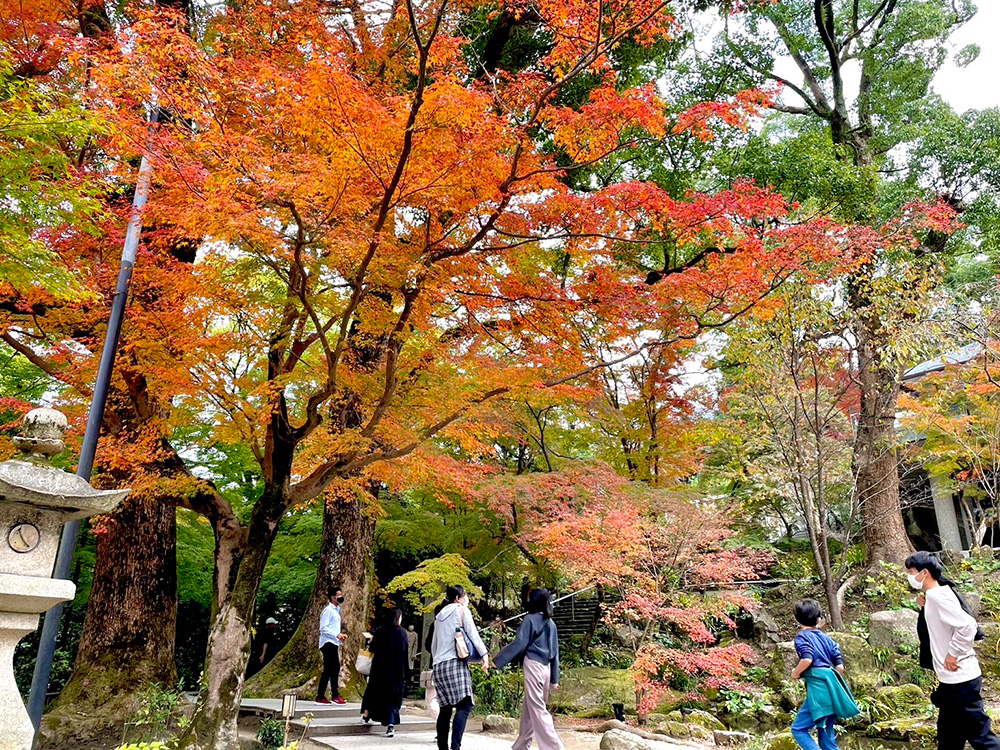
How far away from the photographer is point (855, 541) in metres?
18.6

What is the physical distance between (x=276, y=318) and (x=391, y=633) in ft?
14.8

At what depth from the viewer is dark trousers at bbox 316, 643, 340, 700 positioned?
923 centimetres

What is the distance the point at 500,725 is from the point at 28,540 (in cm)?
786

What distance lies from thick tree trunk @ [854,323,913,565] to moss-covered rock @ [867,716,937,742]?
4736 mm

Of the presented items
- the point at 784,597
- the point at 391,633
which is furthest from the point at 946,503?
the point at 391,633

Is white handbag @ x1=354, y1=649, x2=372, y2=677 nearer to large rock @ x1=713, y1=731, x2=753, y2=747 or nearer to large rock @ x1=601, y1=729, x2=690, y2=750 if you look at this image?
large rock @ x1=601, y1=729, x2=690, y2=750

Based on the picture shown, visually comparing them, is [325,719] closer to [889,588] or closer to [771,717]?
[771,717]

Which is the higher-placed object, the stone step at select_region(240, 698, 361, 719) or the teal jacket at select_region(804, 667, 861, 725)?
the teal jacket at select_region(804, 667, 861, 725)

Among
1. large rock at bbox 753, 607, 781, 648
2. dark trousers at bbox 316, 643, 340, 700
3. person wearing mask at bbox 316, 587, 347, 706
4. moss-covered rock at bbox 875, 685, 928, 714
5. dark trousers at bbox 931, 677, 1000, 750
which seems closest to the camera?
dark trousers at bbox 931, 677, 1000, 750

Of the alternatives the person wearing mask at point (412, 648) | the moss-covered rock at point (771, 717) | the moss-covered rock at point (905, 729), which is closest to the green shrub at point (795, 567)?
the moss-covered rock at point (771, 717)

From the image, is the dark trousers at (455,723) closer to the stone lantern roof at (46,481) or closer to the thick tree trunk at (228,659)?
the thick tree trunk at (228,659)

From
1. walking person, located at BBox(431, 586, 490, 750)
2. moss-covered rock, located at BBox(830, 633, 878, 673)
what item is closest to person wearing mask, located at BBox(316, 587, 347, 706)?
walking person, located at BBox(431, 586, 490, 750)

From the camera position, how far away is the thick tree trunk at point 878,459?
1355cm

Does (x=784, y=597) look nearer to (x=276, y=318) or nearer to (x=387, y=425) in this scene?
(x=387, y=425)
